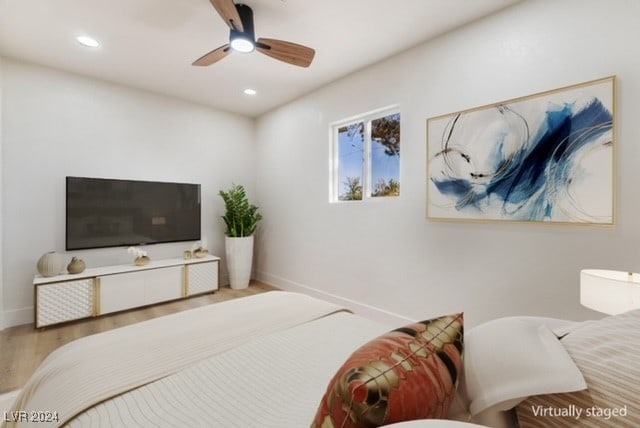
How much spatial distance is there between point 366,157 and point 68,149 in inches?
131

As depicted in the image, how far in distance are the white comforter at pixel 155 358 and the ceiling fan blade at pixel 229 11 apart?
1824 mm

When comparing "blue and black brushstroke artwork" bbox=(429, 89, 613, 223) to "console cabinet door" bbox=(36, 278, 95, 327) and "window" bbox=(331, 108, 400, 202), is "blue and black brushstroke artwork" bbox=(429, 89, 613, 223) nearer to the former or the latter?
"window" bbox=(331, 108, 400, 202)

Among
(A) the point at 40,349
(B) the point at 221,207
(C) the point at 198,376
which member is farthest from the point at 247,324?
(B) the point at 221,207

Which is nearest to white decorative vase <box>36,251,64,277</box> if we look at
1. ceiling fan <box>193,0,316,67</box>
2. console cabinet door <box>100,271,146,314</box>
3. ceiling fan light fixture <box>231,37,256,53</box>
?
console cabinet door <box>100,271,146,314</box>

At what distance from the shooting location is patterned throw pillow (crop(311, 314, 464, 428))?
561 millimetres

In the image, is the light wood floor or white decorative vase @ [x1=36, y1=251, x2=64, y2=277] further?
white decorative vase @ [x1=36, y1=251, x2=64, y2=277]

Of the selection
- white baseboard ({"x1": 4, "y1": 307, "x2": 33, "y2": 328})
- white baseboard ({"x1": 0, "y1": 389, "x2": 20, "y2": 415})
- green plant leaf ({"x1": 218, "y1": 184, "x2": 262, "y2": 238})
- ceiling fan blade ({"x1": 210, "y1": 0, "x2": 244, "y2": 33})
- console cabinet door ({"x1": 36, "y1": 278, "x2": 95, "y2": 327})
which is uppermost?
ceiling fan blade ({"x1": 210, "y1": 0, "x2": 244, "y2": 33})

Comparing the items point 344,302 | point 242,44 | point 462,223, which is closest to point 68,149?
point 242,44

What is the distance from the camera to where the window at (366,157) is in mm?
2863

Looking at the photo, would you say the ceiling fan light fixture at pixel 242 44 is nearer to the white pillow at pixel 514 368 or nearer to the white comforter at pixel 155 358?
the white comforter at pixel 155 358

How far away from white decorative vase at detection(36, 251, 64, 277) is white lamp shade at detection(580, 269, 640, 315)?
168 inches

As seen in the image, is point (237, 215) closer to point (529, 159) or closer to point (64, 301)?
point (64, 301)

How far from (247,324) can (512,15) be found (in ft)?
9.03

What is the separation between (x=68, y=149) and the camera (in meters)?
3.11
